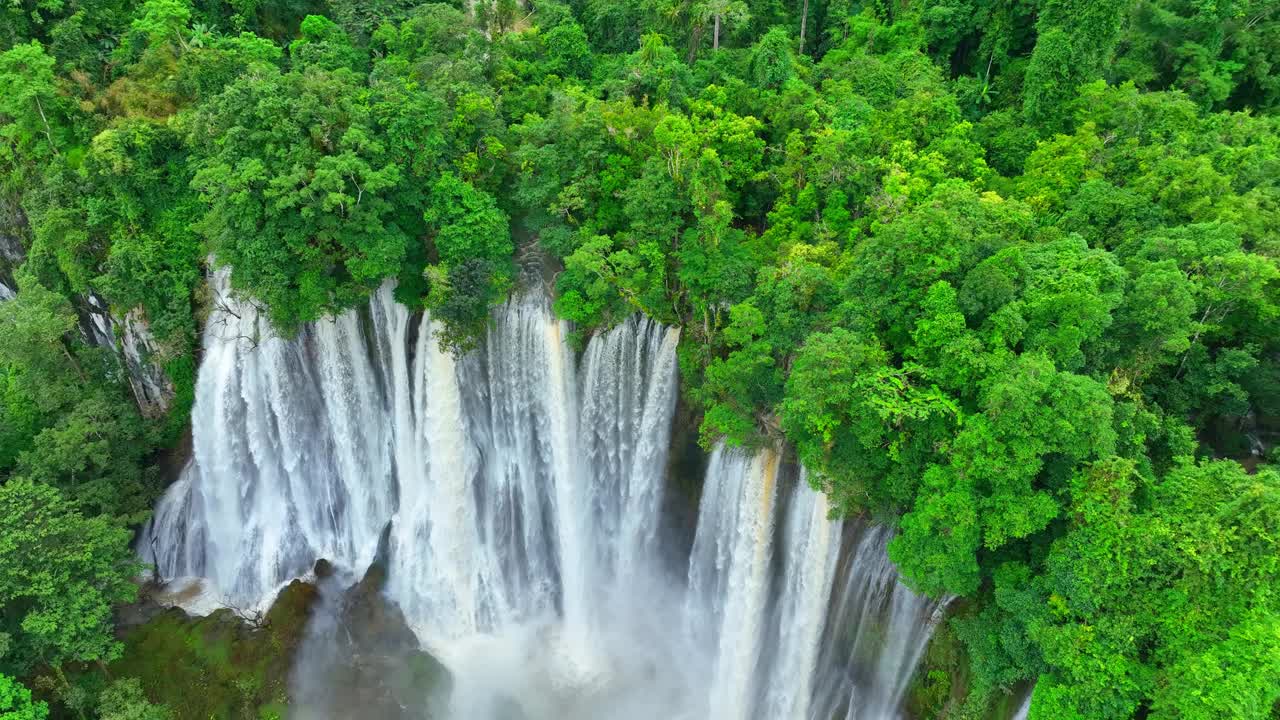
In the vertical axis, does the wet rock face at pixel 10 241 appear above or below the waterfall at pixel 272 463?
above

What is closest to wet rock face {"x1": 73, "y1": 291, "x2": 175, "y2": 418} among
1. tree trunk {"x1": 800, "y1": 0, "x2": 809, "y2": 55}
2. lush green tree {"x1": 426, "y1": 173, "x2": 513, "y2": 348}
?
lush green tree {"x1": 426, "y1": 173, "x2": 513, "y2": 348}

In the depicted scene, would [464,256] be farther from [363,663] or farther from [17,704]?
[17,704]

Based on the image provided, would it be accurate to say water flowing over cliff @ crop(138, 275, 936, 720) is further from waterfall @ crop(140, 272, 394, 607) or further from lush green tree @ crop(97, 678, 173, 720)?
lush green tree @ crop(97, 678, 173, 720)

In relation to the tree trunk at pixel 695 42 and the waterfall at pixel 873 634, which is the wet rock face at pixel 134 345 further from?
the waterfall at pixel 873 634

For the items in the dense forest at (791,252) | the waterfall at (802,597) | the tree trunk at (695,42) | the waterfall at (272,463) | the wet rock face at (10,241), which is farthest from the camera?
the tree trunk at (695,42)

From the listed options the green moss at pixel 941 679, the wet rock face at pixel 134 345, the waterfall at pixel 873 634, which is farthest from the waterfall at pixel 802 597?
the wet rock face at pixel 134 345

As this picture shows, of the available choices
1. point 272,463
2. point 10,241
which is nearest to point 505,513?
point 272,463

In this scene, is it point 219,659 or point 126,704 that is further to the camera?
point 219,659
